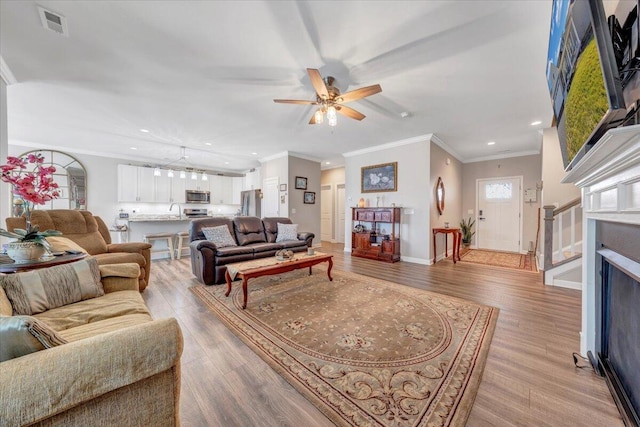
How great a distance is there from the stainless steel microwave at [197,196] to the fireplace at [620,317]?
26.2ft

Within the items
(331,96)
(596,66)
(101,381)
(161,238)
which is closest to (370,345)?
(101,381)

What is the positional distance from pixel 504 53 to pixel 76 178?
8.35 meters

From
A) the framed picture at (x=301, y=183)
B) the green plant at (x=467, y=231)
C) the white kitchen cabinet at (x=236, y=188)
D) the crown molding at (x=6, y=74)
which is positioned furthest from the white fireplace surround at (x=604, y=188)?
the white kitchen cabinet at (x=236, y=188)

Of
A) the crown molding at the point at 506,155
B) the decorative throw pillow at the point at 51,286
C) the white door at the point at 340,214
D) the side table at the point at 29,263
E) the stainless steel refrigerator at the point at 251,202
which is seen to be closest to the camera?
the decorative throw pillow at the point at 51,286

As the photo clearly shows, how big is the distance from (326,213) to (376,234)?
3.18 meters

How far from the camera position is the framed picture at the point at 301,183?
20.9ft

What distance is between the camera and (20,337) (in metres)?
0.76

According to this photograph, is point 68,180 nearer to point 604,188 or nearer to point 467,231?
point 604,188

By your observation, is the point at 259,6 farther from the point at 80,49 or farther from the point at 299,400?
the point at 299,400

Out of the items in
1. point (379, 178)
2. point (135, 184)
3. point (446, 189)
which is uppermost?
point (379, 178)

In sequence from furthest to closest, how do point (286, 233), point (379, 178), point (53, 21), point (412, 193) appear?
point (379, 178), point (412, 193), point (286, 233), point (53, 21)

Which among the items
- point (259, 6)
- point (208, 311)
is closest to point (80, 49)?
point (259, 6)

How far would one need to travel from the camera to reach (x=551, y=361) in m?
1.75

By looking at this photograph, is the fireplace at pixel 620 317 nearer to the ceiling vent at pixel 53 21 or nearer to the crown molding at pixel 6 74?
the ceiling vent at pixel 53 21
